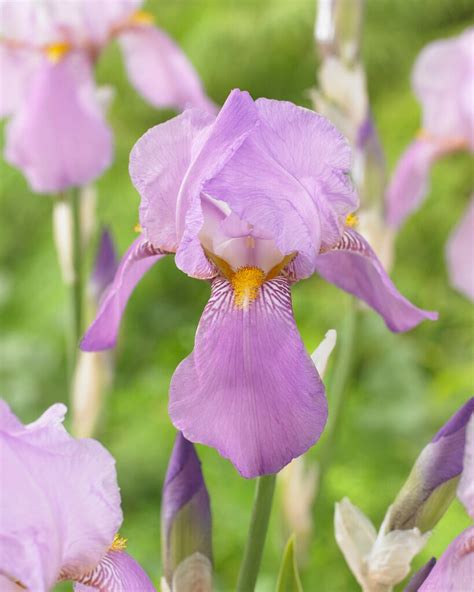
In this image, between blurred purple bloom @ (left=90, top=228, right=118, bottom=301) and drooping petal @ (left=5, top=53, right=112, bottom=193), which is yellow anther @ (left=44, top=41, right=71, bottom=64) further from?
blurred purple bloom @ (left=90, top=228, right=118, bottom=301)

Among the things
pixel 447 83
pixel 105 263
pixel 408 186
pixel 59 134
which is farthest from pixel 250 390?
pixel 447 83

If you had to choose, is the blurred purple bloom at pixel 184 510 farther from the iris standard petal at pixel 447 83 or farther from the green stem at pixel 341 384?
the iris standard petal at pixel 447 83

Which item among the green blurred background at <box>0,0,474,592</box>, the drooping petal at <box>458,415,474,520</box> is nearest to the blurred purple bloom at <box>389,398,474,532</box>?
the drooping petal at <box>458,415,474,520</box>

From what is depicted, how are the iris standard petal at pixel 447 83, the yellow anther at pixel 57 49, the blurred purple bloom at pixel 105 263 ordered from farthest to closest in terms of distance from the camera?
the iris standard petal at pixel 447 83 < the yellow anther at pixel 57 49 < the blurred purple bloom at pixel 105 263

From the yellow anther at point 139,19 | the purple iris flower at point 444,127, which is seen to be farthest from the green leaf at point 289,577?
the yellow anther at point 139,19

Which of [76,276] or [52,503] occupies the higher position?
[52,503]

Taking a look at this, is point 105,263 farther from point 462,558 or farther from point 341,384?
point 462,558
